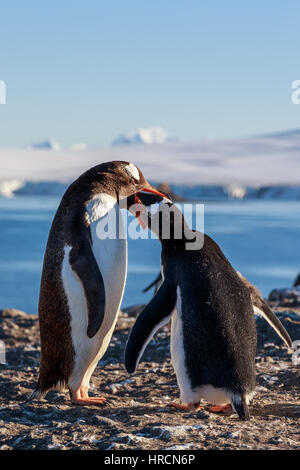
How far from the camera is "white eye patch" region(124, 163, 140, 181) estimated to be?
4301mm

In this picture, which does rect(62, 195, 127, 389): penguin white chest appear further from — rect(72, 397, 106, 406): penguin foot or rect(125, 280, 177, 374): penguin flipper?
rect(125, 280, 177, 374): penguin flipper

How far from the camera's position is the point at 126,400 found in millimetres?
4281

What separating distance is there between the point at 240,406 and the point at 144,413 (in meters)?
0.53

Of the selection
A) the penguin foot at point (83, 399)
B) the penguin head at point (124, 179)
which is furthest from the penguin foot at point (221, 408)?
the penguin head at point (124, 179)

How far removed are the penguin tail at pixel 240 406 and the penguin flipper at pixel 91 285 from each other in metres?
0.87

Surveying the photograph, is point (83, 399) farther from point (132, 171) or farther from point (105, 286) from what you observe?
point (132, 171)

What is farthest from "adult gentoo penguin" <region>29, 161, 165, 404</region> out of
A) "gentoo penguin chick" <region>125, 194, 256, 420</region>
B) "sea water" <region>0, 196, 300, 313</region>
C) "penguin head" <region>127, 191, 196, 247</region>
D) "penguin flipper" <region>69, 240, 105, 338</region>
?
"sea water" <region>0, 196, 300, 313</region>

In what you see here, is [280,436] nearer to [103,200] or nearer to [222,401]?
[222,401]

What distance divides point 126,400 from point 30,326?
318 cm

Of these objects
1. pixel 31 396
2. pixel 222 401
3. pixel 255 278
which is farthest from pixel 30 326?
pixel 255 278

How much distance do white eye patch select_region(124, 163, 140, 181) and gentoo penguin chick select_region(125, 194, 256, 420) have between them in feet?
2.33

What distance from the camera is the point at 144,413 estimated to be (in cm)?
369

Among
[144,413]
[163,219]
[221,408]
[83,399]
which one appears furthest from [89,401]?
[163,219]

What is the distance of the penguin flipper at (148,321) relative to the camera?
3687mm
